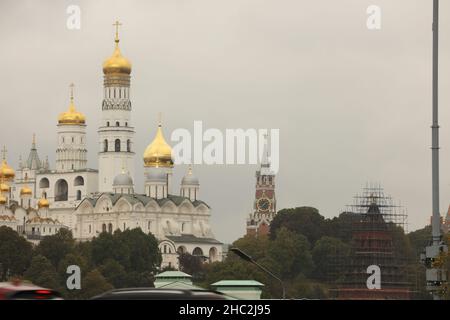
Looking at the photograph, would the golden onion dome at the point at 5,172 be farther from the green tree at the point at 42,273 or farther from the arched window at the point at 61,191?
the green tree at the point at 42,273

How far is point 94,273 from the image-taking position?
10919 cm

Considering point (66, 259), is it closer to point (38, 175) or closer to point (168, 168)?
point (168, 168)

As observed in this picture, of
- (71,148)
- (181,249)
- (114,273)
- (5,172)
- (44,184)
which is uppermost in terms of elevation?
(71,148)

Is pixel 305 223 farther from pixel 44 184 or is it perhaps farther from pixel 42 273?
pixel 44 184

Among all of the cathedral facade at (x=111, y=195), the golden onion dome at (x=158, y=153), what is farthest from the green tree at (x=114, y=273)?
the cathedral facade at (x=111, y=195)

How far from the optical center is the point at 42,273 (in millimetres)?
111500

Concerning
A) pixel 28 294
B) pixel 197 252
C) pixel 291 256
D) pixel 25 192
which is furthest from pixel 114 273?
pixel 28 294

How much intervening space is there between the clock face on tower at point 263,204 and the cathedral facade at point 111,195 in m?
4.66

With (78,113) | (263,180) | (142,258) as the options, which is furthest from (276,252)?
(78,113)

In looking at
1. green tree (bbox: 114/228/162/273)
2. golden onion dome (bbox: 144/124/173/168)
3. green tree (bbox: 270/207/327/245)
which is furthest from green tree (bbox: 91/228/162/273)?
golden onion dome (bbox: 144/124/173/168)

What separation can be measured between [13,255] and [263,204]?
151ft
